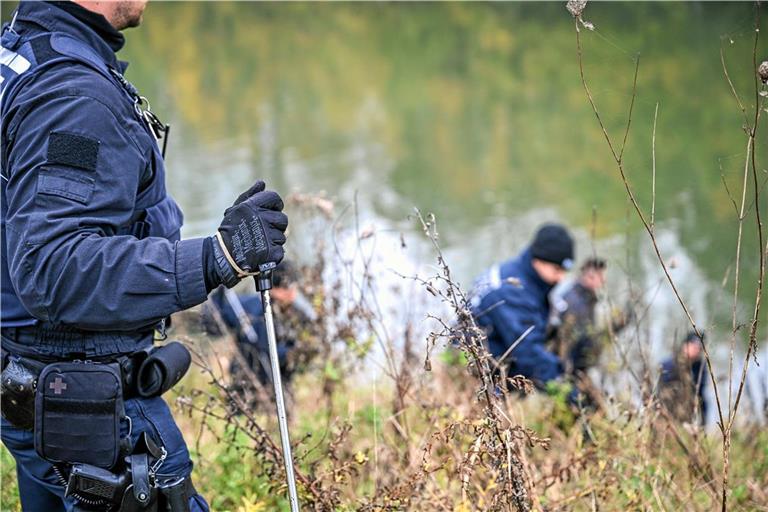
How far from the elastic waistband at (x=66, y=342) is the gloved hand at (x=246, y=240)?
38cm

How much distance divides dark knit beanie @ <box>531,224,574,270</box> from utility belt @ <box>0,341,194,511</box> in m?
3.83

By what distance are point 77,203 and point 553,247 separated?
4.07m

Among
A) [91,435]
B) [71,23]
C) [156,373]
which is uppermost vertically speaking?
[71,23]

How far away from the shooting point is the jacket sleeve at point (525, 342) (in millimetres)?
5121

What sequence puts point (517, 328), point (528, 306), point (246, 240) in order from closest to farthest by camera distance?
point (246, 240) < point (517, 328) < point (528, 306)

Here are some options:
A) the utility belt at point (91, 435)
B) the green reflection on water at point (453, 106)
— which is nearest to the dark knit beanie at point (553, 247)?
the green reflection on water at point (453, 106)

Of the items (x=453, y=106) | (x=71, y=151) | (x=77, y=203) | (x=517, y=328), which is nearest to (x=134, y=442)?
(x=77, y=203)

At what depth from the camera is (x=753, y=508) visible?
333 cm

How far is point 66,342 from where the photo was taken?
2197 millimetres

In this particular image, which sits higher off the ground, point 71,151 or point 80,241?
point 71,151

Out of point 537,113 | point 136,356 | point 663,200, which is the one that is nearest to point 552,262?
point 136,356

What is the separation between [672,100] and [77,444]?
1597 cm

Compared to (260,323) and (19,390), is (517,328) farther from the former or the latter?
(19,390)

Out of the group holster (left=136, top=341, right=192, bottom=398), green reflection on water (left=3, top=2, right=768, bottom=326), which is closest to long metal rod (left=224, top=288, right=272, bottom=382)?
green reflection on water (left=3, top=2, right=768, bottom=326)
